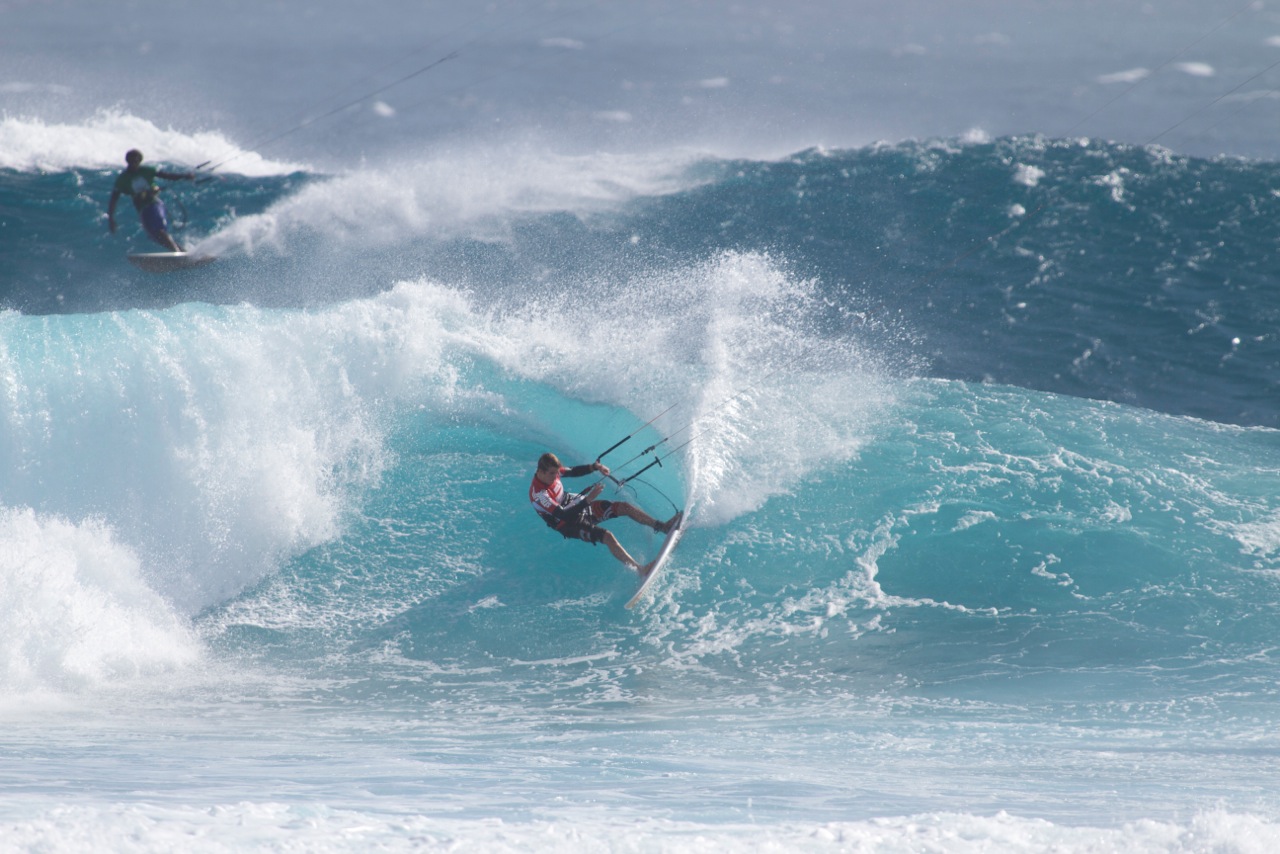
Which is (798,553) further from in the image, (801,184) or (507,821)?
(801,184)

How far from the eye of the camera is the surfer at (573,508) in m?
7.78

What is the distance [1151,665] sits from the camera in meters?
7.23

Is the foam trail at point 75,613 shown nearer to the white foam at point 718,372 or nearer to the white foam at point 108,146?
the white foam at point 718,372

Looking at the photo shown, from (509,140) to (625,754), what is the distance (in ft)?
50.9

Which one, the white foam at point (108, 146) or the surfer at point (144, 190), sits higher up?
the white foam at point (108, 146)

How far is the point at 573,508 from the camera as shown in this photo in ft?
26.0

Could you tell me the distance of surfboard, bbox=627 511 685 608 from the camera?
8.07m

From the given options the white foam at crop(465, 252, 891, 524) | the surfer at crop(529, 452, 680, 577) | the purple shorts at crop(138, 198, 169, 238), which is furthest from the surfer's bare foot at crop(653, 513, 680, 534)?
the purple shorts at crop(138, 198, 169, 238)

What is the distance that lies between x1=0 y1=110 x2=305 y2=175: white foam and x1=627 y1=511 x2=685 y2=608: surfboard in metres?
13.9

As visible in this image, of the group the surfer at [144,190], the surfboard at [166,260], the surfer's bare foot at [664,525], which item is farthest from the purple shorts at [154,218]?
the surfer's bare foot at [664,525]

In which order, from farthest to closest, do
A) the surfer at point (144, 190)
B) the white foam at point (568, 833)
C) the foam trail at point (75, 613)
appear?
the surfer at point (144, 190) → the foam trail at point (75, 613) → the white foam at point (568, 833)

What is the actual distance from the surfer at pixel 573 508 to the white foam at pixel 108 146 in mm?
13766

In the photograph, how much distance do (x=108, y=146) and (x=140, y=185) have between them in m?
8.22

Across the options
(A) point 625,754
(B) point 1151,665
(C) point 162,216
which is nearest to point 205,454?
(C) point 162,216
